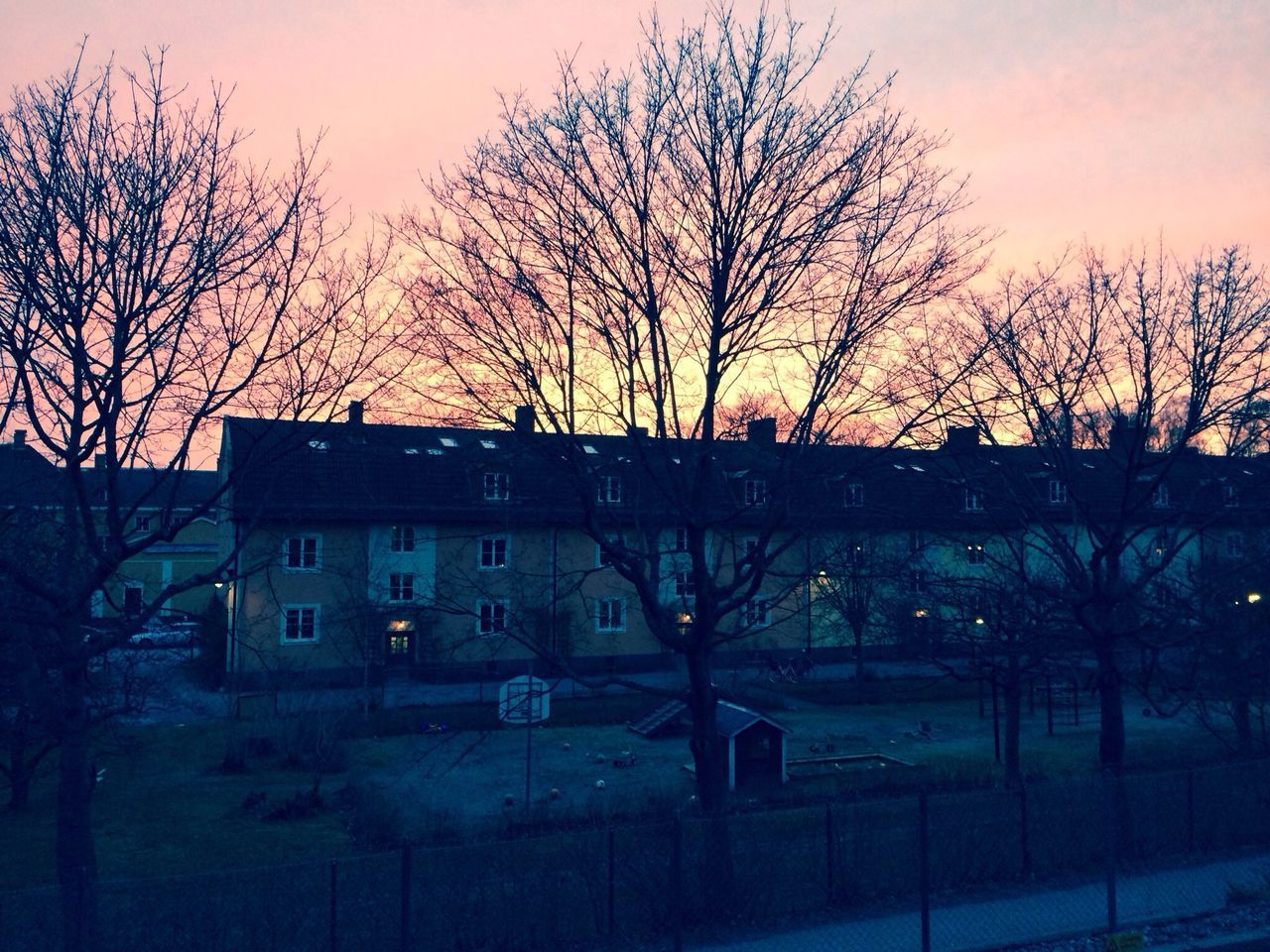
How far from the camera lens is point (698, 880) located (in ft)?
31.7

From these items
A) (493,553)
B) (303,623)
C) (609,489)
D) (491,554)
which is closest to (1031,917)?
(609,489)

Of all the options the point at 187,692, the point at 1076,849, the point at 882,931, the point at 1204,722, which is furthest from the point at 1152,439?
the point at 187,692

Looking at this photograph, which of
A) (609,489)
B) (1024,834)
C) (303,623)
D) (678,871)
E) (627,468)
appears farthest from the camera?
(303,623)

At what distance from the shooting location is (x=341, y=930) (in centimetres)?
824

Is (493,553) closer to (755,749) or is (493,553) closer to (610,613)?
(755,749)

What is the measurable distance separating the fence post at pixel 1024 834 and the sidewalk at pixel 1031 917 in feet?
1.75

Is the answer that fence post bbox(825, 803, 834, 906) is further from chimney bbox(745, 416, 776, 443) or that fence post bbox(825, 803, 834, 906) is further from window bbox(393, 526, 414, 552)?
window bbox(393, 526, 414, 552)

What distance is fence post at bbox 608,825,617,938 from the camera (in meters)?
9.35

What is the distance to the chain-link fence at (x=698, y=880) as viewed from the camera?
26.0ft

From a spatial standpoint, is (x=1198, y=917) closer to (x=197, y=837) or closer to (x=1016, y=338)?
(x=1016, y=338)

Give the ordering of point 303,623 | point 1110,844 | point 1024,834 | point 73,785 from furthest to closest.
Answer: point 303,623 < point 1024,834 < point 1110,844 < point 73,785

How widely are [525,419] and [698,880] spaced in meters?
5.26

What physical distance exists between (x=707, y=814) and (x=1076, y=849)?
5350 millimetres

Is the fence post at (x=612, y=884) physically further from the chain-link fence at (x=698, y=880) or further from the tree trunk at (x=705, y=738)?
the tree trunk at (x=705, y=738)
